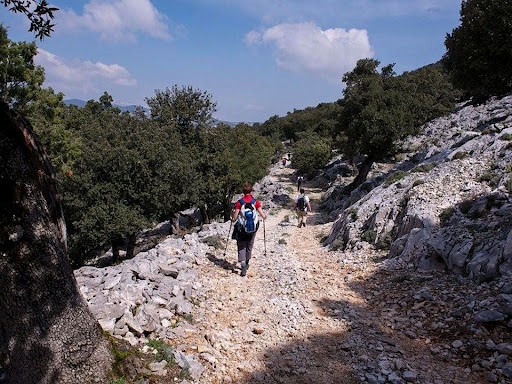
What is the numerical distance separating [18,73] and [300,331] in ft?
65.0

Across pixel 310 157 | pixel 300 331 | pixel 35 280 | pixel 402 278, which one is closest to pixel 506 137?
pixel 402 278

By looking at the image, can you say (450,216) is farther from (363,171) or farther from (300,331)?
(363,171)

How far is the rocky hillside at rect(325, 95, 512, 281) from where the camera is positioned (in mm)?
9561

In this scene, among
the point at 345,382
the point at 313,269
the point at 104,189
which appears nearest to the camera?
the point at 345,382

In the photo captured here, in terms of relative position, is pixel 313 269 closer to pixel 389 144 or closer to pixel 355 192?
pixel 355 192

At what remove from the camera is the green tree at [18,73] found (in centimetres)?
1764

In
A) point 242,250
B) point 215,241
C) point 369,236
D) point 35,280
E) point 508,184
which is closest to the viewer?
point 35,280

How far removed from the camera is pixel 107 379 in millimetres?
4703

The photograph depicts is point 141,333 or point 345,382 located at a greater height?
point 141,333

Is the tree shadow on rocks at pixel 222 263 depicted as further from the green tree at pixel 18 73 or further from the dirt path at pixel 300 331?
the green tree at pixel 18 73

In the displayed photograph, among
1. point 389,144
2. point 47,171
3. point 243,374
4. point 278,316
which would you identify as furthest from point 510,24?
point 389,144

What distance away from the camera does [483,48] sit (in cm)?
1259

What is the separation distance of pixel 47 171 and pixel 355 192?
2507 centimetres

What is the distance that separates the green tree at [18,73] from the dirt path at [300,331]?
15.3 meters
